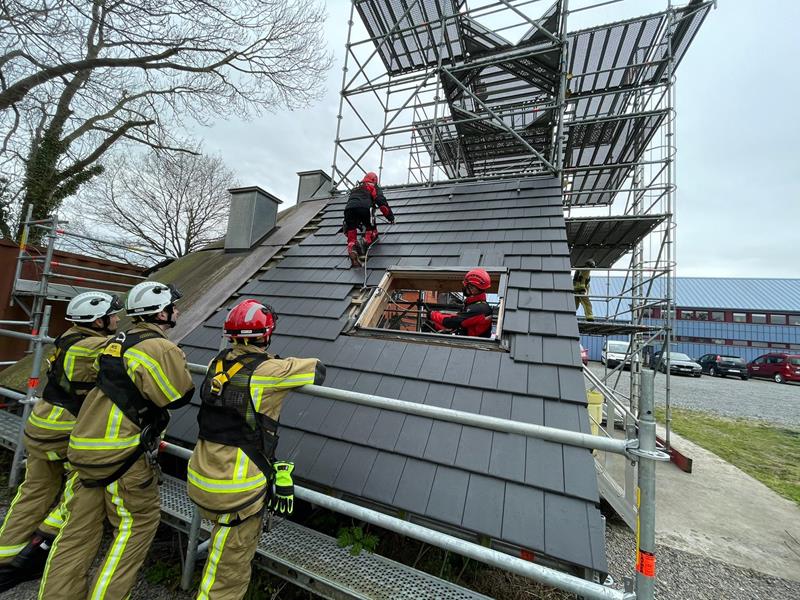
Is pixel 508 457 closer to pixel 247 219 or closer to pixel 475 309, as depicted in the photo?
pixel 475 309

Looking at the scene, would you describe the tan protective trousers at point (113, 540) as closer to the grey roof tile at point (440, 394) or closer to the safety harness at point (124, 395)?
the safety harness at point (124, 395)

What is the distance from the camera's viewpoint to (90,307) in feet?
9.27

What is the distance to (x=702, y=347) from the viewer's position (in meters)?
27.7

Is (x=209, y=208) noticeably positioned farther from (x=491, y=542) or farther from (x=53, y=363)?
(x=491, y=542)

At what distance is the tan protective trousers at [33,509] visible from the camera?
2.45 metres

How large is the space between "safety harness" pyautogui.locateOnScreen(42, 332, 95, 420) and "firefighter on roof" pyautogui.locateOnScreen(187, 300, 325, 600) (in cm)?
160

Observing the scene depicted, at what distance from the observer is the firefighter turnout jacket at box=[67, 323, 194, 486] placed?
6.60ft

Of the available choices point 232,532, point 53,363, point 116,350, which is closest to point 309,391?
point 232,532

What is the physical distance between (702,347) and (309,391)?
37.7 meters

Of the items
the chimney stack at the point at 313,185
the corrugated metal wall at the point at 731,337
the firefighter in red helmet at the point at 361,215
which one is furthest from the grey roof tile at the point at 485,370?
the corrugated metal wall at the point at 731,337

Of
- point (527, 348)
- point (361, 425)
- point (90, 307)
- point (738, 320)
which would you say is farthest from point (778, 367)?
point (90, 307)

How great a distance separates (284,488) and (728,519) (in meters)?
5.68

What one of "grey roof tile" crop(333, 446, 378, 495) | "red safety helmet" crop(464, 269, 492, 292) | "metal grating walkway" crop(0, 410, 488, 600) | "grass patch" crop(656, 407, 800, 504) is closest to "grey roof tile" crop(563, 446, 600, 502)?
"metal grating walkway" crop(0, 410, 488, 600)

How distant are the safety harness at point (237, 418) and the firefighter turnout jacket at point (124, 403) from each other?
0.43 metres
